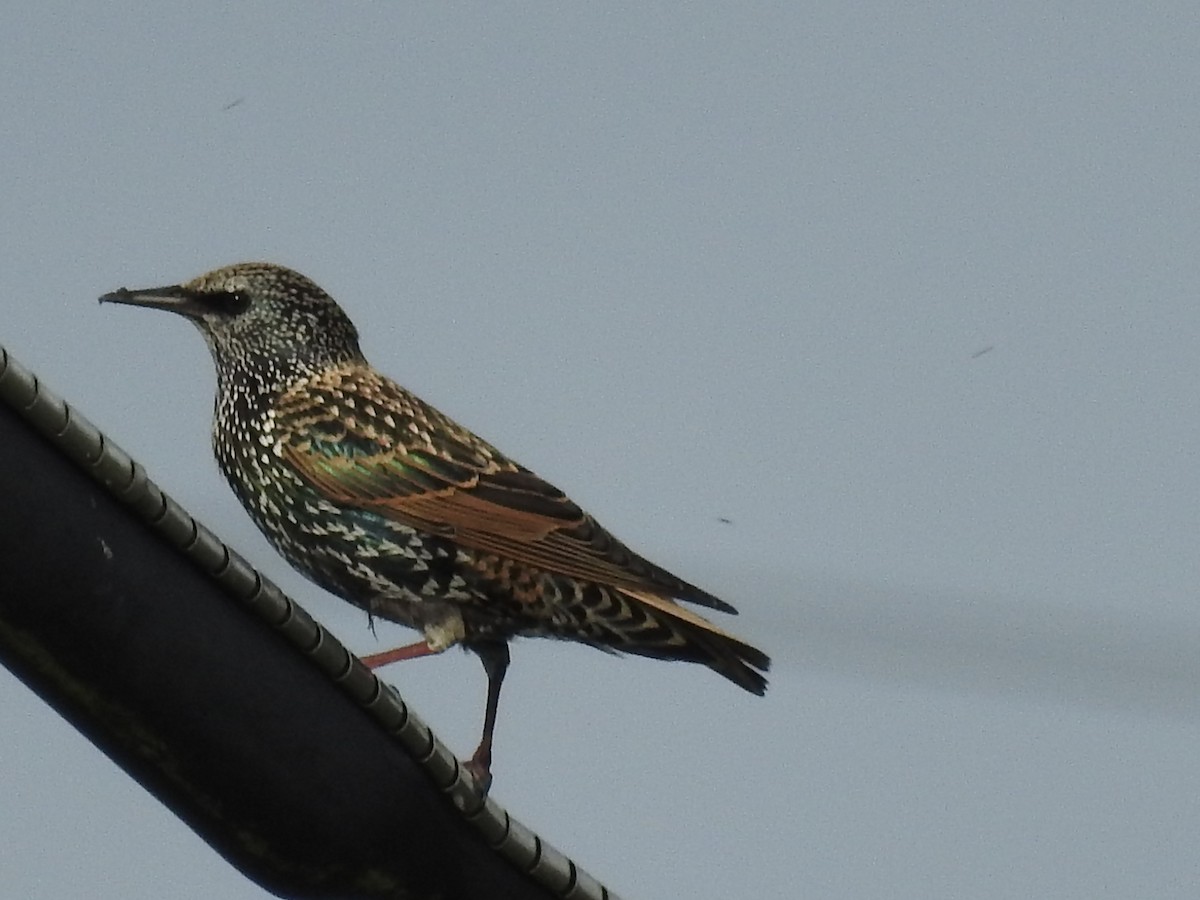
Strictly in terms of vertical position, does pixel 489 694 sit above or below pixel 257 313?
below

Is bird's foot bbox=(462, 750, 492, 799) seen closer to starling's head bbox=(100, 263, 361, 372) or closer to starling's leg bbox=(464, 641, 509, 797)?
starling's leg bbox=(464, 641, 509, 797)

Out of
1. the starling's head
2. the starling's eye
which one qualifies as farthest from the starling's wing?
the starling's eye

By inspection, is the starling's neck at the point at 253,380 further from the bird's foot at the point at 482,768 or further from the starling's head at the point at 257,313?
the bird's foot at the point at 482,768

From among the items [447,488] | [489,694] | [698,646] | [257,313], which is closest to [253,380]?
[257,313]

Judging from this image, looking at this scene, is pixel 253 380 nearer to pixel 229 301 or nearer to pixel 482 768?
pixel 229 301

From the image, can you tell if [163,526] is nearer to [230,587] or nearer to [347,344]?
[230,587]

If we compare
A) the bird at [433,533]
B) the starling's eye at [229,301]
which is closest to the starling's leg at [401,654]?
the bird at [433,533]
